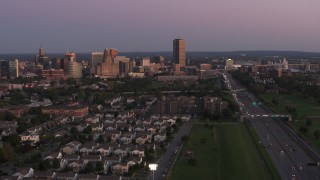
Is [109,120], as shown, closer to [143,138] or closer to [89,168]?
[143,138]

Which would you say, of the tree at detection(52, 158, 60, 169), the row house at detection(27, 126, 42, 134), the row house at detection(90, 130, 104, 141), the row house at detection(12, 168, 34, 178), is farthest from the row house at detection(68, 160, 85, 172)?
the row house at detection(27, 126, 42, 134)

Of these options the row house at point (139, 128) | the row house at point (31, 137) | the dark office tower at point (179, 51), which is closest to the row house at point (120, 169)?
the row house at point (31, 137)

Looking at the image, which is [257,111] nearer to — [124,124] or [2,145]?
[124,124]

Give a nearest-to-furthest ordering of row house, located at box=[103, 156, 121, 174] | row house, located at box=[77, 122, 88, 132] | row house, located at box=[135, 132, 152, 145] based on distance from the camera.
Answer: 1. row house, located at box=[103, 156, 121, 174]
2. row house, located at box=[135, 132, 152, 145]
3. row house, located at box=[77, 122, 88, 132]

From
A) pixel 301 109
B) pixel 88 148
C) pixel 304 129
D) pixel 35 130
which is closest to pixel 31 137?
pixel 35 130

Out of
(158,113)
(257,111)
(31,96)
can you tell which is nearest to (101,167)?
(158,113)

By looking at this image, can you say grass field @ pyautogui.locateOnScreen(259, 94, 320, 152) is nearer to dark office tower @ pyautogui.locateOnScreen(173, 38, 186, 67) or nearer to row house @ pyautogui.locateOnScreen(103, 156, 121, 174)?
row house @ pyautogui.locateOnScreen(103, 156, 121, 174)
